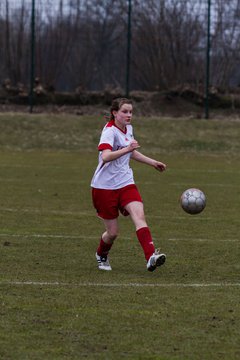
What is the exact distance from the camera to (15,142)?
31.1 meters

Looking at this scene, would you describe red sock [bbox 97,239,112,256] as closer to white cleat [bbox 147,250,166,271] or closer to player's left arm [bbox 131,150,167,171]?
white cleat [bbox 147,250,166,271]

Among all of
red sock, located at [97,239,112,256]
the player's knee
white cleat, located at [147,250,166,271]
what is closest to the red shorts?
the player's knee

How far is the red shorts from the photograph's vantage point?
392 inches

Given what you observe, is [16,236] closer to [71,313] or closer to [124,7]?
[71,313]

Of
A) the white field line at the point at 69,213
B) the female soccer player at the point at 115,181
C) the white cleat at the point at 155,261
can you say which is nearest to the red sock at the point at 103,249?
the female soccer player at the point at 115,181

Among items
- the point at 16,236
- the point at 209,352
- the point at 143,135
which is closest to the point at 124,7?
the point at 143,135

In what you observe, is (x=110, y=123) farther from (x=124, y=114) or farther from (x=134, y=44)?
(x=134, y=44)

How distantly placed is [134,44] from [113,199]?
90.8ft

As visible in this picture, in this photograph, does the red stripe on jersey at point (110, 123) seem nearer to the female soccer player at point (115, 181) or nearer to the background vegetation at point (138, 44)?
the female soccer player at point (115, 181)

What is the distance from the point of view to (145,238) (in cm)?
964

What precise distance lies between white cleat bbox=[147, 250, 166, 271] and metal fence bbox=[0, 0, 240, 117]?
1029 inches

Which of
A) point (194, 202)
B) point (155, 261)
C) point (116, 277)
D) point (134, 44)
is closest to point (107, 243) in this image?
point (116, 277)

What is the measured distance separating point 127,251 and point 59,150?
1935cm

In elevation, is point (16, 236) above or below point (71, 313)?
below
